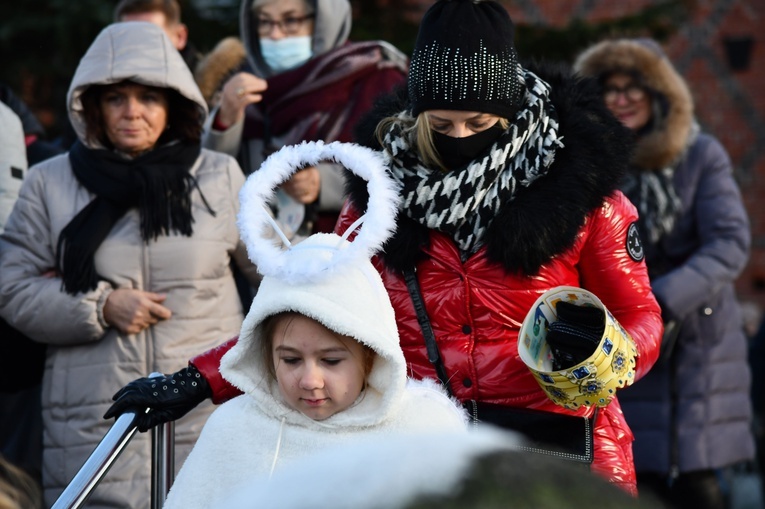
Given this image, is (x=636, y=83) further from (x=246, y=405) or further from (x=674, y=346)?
(x=246, y=405)

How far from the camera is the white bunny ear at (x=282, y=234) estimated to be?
9.14ft

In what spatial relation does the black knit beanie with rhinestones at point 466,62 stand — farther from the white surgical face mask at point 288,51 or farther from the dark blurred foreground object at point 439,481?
the dark blurred foreground object at point 439,481

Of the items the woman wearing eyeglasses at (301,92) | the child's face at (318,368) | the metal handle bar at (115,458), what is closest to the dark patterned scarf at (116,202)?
the woman wearing eyeglasses at (301,92)

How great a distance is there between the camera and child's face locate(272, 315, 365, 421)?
9.20ft

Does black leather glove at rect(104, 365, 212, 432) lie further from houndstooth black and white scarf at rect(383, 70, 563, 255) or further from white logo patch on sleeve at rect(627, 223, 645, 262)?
white logo patch on sleeve at rect(627, 223, 645, 262)

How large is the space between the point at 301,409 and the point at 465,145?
2.83 ft

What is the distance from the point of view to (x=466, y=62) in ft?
11.1

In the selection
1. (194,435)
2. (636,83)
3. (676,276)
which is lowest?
(194,435)

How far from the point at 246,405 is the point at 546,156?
3.18 ft

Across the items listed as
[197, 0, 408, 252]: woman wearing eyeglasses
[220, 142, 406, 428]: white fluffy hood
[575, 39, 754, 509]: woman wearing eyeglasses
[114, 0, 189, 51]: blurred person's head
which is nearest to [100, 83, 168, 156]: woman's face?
[197, 0, 408, 252]: woman wearing eyeglasses

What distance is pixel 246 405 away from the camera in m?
2.92

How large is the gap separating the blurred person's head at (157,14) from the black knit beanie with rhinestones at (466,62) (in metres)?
2.49

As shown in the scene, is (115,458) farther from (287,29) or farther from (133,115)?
(287,29)

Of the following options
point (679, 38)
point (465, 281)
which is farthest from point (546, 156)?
point (679, 38)
